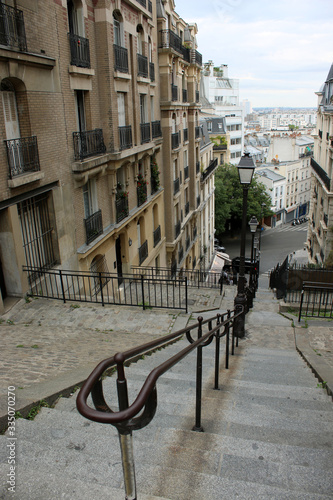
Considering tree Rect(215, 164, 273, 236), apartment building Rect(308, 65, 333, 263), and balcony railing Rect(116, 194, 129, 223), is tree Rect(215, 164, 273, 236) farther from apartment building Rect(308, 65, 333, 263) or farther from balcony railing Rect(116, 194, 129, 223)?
balcony railing Rect(116, 194, 129, 223)

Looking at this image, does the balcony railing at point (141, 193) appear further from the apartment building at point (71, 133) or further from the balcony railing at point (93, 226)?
the balcony railing at point (93, 226)

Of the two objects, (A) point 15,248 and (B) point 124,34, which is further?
(B) point 124,34

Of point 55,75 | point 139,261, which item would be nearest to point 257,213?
point 139,261

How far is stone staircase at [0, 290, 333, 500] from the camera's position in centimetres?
279

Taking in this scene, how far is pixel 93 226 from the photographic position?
521 inches

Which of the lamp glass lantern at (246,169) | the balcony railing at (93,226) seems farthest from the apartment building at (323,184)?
the lamp glass lantern at (246,169)

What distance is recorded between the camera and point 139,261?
1862 centimetres

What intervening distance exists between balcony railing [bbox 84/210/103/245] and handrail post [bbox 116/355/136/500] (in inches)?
425

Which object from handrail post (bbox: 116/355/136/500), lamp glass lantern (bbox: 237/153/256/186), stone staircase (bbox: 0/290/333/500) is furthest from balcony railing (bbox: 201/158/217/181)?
handrail post (bbox: 116/355/136/500)

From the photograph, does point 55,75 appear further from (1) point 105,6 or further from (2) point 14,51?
(1) point 105,6

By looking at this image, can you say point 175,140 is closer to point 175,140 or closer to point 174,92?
point 175,140

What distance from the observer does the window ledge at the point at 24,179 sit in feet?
28.5

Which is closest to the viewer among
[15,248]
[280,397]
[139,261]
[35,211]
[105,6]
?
[280,397]

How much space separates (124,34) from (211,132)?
4699 centimetres
